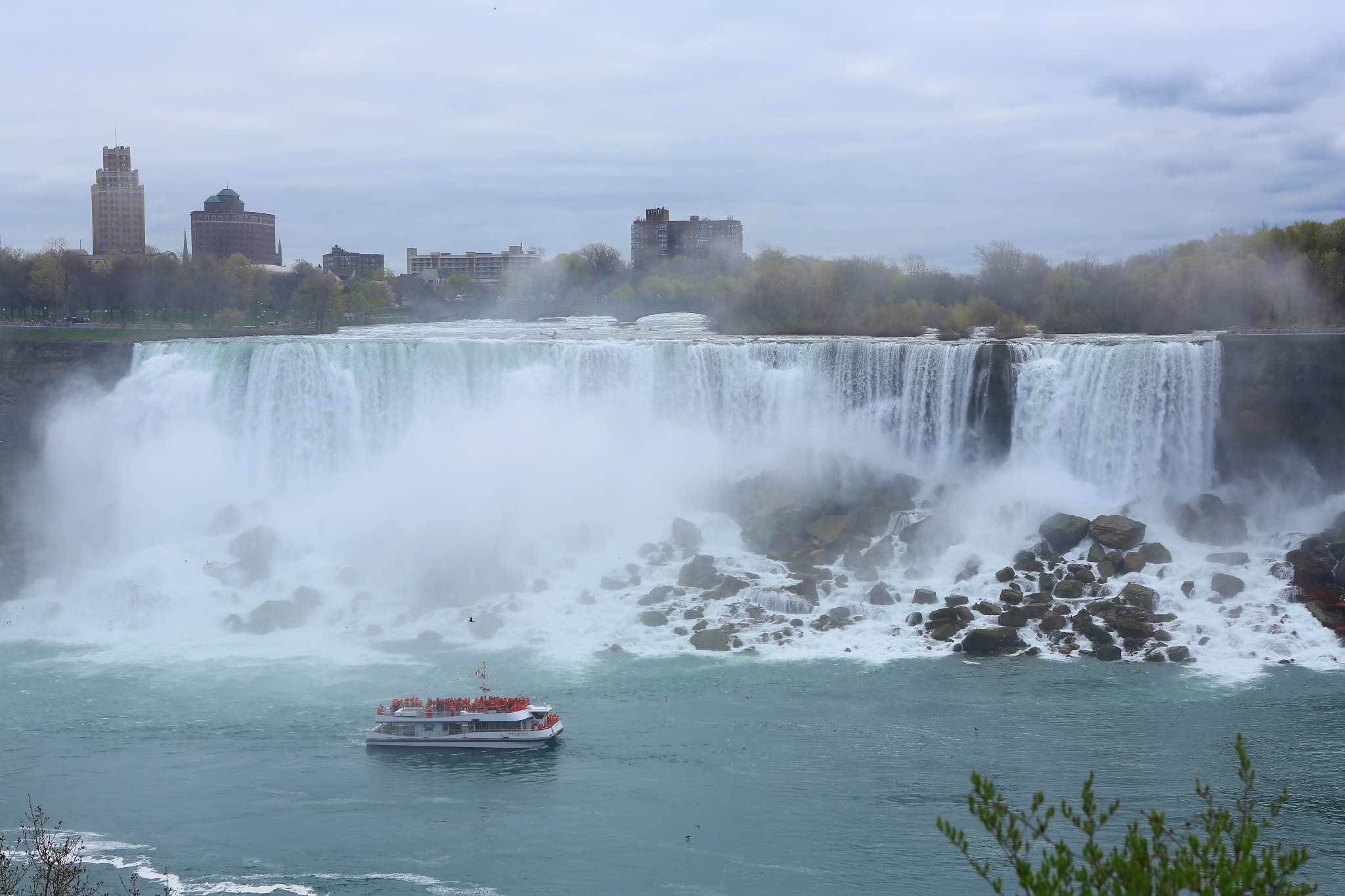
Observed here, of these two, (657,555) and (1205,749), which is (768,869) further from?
(657,555)

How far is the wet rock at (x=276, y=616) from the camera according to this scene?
1091 inches

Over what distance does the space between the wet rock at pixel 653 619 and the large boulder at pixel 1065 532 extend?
31.2 ft

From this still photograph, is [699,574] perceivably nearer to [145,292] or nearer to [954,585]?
[954,585]

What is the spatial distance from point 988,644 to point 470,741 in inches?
423

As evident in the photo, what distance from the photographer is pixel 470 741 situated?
2095cm

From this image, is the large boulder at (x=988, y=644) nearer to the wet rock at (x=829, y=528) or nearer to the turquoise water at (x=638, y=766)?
the turquoise water at (x=638, y=766)

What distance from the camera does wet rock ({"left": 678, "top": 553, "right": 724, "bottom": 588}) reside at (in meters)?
28.8

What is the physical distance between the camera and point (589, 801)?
18.0 m

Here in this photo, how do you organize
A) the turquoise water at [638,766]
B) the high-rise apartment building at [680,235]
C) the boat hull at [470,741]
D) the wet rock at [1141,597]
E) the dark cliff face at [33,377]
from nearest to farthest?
the turquoise water at [638,766] < the boat hull at [470,741] < the wet rock at [1141,597] < the dark cliff face at [33,377] < the high-rise apartment building at [680,235]

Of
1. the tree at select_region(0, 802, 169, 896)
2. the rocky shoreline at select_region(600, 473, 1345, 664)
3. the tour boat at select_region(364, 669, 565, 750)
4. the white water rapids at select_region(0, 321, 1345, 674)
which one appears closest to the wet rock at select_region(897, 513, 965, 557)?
the rocky shoreline at select_region(600, 473, 1345, 664)

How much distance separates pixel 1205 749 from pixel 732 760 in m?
7.51

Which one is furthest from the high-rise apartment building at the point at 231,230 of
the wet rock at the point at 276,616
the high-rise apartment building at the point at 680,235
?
the wet rock at the point at 276,616


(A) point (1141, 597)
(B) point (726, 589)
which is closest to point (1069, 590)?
(A) point (1141, 597)

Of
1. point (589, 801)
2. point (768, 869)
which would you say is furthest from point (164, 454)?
point (768, 869)
